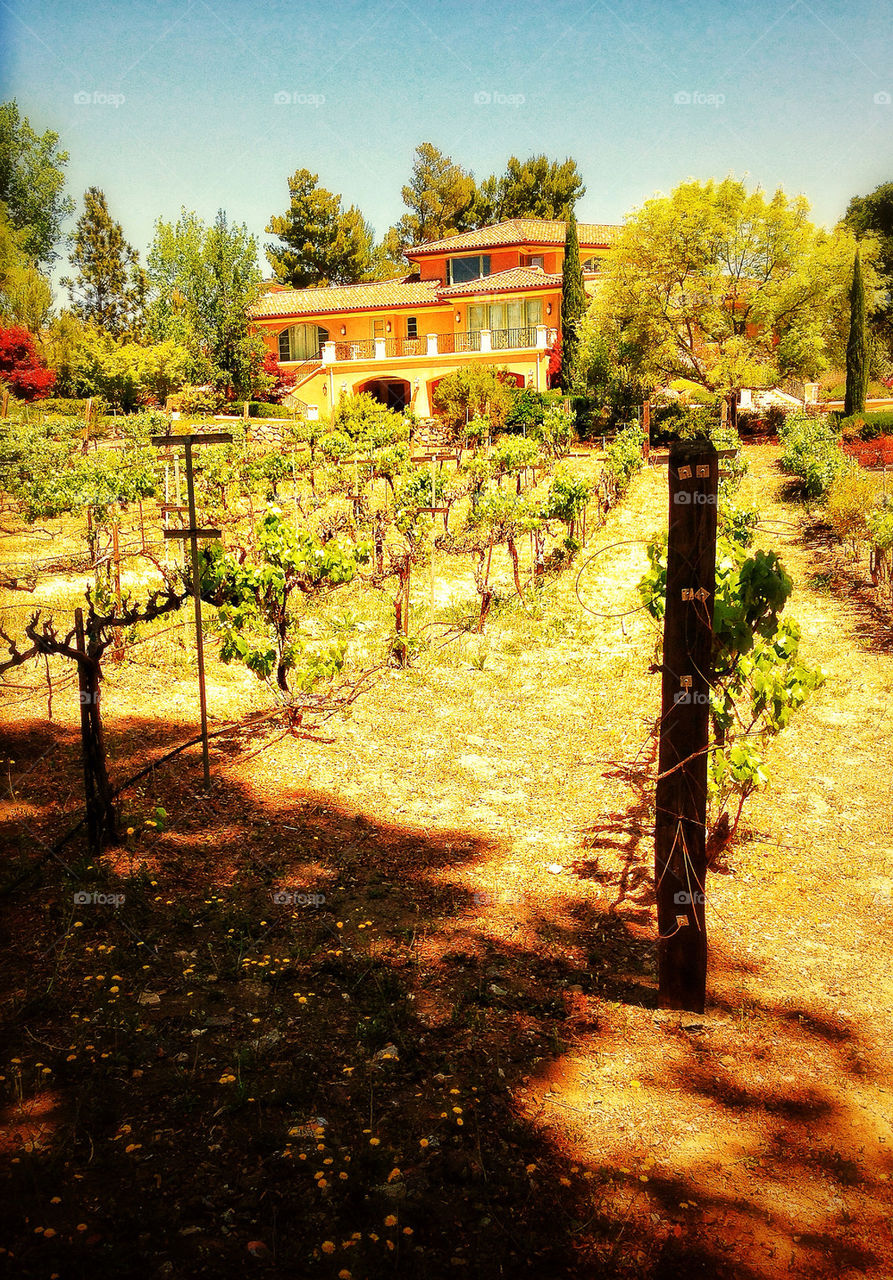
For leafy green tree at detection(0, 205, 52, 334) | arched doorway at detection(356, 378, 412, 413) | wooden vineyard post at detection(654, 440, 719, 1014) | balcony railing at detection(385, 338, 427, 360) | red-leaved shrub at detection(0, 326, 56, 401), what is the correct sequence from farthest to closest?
leafy green tree at detection(0, 205, 52, 334) → arched doorway at detection(356, 378, 412, 413) → balcony railing at detection(385, 338, 427, 360) → red-leaved shrub at detection(0, 326, 56, 401) → wooden vineyard post at detection(654, 440, 719, 1014)

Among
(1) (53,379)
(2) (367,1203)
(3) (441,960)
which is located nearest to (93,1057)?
(2) (367,1203)

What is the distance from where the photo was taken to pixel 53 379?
35.1m

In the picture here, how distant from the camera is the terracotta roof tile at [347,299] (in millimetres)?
37000

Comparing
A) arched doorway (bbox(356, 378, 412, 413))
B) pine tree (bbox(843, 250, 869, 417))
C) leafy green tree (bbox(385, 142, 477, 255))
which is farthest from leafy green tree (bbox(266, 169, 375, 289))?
pine tree (bbox(843, 250, 869, 417))

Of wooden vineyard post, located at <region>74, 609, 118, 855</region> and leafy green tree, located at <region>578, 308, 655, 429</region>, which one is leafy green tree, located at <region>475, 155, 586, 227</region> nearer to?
leafy green tree, located at <region>578, 308, 655, 429</region>

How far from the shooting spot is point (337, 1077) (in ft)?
13.7

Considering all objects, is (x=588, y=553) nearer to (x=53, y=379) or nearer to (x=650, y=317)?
(x=650, y=317)

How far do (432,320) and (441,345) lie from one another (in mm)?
1887

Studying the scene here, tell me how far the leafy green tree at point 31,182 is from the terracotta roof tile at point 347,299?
442 inches

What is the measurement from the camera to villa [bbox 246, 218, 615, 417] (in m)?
34.2

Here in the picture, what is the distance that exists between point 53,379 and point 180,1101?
3607cm

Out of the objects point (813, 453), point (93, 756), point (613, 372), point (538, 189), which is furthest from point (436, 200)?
point (93, 756)

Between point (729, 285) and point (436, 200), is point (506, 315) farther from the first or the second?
point (436, 200)

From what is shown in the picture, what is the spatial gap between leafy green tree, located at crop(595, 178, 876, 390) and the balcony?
473cm
